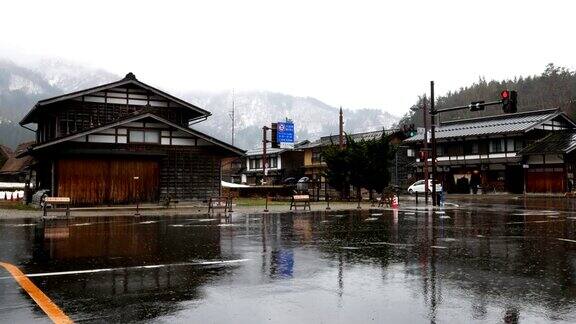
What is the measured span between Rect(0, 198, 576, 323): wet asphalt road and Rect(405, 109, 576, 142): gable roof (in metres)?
41.9

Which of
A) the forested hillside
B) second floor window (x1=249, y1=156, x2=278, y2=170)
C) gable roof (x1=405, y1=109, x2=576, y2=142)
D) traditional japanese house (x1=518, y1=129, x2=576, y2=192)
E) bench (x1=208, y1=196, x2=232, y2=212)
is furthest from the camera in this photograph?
the forested hillside

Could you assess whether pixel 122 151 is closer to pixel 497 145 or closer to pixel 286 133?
pixel 286 133

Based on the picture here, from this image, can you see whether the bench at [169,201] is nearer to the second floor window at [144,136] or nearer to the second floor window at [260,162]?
the second floor window at [144,136]

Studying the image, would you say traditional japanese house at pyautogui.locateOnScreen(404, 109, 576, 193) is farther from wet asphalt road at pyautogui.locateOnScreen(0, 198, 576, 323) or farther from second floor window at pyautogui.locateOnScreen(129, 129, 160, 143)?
wet asphalt road at pyautogui.locateOnScreen(0, 198, 576, 323)

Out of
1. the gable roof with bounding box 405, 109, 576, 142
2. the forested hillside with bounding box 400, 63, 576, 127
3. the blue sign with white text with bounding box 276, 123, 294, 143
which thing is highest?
the forested hillside with bounding box 400, 63, 576, 127

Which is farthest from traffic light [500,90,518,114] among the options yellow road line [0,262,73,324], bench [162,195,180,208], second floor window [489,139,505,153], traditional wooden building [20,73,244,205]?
second floor window [489,139,505,153]

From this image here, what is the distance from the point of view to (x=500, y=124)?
56875mm

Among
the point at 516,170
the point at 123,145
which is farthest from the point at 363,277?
the point at 516,170

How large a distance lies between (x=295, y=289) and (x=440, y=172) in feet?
189

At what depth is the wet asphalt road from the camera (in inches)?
234

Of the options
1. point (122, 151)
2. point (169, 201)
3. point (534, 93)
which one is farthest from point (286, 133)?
point (534, 93)

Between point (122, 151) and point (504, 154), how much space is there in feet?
138

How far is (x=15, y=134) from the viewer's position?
130 m

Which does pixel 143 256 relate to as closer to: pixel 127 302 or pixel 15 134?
pixel 127 302
